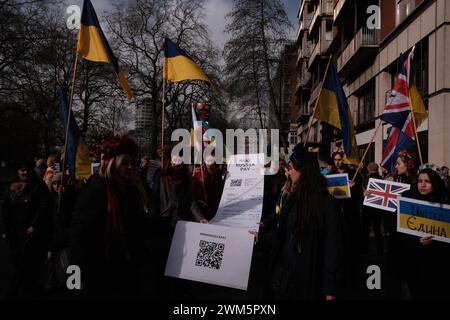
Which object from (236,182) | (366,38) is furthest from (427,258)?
(366,38)

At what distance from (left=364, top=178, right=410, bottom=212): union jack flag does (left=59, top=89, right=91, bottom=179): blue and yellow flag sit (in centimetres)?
481

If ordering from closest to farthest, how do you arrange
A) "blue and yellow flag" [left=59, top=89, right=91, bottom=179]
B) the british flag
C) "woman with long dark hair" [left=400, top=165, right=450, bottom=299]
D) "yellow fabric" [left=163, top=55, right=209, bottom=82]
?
1. "woman with long dark hair" [left=400, top=165, right=450, bottom=299]
2. "yellow fabric" [left=163, top=55, right=209, bottom=82]
3. "blue and yellow flag" [left=59, top=89, right=91, bottom=179]
4. the british flag

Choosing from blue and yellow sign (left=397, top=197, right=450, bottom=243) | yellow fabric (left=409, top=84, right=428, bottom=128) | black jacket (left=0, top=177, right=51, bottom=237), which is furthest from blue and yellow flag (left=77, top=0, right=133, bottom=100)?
yellow fabric (left=409, top=84, right=428, bottom=128)

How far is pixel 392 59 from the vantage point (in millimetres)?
19594

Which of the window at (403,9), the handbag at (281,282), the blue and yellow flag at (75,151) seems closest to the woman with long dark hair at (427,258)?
the handbag at (281,282)

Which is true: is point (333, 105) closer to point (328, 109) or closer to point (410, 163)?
point (328, 109)

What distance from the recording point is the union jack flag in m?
5.87

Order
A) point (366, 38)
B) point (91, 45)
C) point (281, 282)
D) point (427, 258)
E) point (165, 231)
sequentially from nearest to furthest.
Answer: point (281, 282) < point (427, 258) < point (165, 231) < point (91, 45) < point (366, 38)

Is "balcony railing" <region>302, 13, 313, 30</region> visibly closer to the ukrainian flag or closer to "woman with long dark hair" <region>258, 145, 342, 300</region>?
the ukrainian flag

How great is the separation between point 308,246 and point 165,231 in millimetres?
2543

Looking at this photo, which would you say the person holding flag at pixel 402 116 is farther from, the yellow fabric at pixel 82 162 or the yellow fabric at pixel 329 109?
the yellow fabric at pixel 82 162

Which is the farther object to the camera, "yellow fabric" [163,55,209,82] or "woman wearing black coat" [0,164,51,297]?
"yellow fabric" [163,55,209,82]

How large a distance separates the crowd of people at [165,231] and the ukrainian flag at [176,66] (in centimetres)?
144

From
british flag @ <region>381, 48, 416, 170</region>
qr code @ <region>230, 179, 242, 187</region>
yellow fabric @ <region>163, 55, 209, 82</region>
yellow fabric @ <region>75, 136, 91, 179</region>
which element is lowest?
qr code @ <region>230, 179, 242, 187</region>
